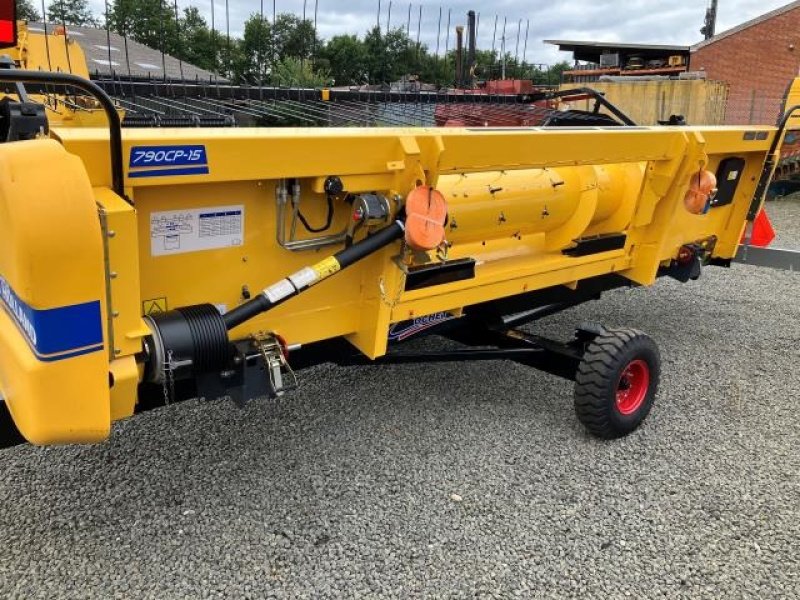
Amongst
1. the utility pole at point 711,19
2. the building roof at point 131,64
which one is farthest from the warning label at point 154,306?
the utility pole at point 711,19

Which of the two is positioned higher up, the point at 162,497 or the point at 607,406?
the point at 607,406

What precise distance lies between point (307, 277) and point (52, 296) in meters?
0.79

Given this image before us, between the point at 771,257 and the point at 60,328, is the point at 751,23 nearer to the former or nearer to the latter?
the point at 771,257

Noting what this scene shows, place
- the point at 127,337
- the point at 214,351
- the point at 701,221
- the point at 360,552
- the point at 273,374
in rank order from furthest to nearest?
the point at 701,221 < the point at 360,552 < the point at 273,374 < the point at 214,351 < the point at 127,337

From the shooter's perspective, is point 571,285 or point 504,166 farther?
point 571,285

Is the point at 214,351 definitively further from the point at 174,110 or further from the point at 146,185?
the point at 174,110

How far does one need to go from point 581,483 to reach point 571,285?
1.10 metres

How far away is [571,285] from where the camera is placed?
364 centimetres

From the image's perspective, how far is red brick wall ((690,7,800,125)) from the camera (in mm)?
25359

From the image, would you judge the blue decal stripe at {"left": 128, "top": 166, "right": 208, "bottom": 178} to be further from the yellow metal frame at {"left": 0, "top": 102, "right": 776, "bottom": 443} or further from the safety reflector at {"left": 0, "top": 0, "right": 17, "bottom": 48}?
the safety reflector at {"left": 0, "top": 0, "right": 17, "bottom": 48}

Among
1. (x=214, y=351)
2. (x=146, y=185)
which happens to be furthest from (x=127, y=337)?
(x=146, y=185)

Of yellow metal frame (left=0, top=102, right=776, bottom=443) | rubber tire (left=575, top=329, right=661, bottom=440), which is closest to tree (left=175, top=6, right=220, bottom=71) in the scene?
yellow metal frame (left=0, top=102, right=776, bottom=443)

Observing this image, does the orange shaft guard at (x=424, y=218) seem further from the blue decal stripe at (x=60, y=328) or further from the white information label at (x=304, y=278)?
the blue decal stripe at (x=60, y=328)

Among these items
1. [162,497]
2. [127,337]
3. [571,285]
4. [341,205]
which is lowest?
[162,497]
